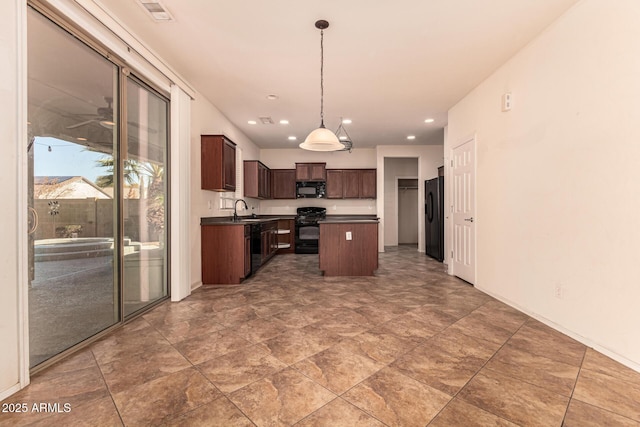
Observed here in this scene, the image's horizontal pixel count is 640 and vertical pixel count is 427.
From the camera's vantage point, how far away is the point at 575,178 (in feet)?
7.65

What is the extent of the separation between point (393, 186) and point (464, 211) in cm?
444

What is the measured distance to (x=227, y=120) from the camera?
16.9ft

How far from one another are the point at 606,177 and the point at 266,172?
6.02 m

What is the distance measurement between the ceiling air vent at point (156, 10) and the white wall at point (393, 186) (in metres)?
6.97

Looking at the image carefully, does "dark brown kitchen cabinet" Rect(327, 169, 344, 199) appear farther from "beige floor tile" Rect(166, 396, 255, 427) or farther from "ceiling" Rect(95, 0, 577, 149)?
"beige floor tile" Rect(166, 396, 255, 427)

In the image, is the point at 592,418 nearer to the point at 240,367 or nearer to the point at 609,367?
the point at 609,367

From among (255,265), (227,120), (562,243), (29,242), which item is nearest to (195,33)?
(29,242)

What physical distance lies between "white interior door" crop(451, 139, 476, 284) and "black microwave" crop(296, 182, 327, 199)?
11.6ft

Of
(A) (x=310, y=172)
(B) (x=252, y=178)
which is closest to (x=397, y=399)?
(B) (x=252, y=178)

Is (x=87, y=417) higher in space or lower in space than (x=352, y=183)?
lower

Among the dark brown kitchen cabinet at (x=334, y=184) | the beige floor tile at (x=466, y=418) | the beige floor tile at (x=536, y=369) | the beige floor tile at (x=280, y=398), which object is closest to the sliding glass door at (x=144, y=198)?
the beige floor tile at (x=280, y=398)

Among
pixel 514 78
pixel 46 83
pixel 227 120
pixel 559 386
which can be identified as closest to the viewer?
pixel 559 386

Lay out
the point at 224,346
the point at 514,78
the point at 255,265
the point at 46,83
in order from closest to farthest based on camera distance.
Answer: the point at 46,83, the point at 224,346, the point at 514,78, the point at 255,265

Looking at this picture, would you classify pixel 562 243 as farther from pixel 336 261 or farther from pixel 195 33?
pixel 195 33
